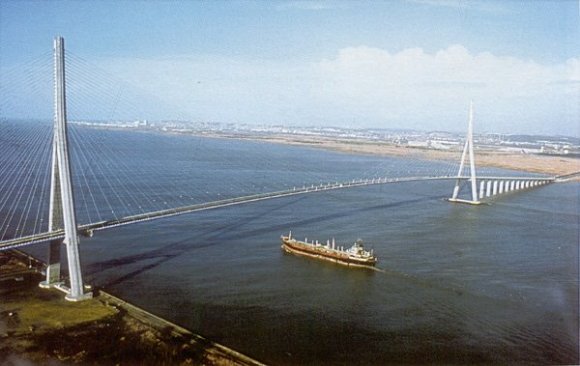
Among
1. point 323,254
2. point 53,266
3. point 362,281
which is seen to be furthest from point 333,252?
point 53,266

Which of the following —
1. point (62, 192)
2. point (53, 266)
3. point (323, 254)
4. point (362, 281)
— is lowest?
point (362, 281)

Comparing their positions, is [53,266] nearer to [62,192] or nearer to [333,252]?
[62,192]

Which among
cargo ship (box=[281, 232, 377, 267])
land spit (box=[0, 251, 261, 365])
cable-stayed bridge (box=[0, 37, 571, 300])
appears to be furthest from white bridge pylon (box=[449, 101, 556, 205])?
land spit (box=[0, 251, 261, 365])

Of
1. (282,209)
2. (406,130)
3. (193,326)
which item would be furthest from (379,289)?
(406,130)

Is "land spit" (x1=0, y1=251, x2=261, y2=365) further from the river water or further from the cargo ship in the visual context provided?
the cargo ship

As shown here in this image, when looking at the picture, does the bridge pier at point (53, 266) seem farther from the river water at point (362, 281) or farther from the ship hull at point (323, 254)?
the ship hull at point (323, 254)

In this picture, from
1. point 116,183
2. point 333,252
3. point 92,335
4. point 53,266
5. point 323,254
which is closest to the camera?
point 92,335
